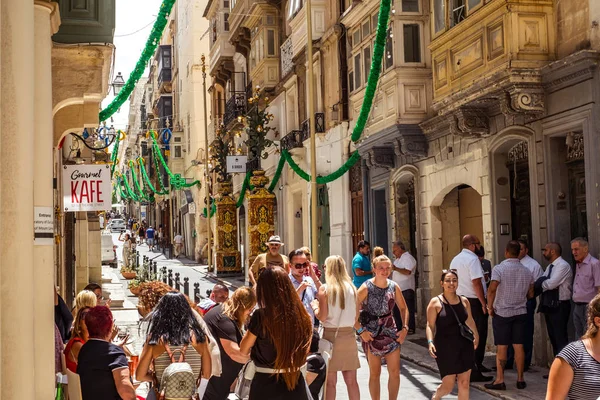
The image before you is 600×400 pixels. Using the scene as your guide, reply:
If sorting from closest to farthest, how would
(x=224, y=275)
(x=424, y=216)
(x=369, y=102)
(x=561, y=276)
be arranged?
(x=561, y=276) < (x=369, y=102) < (x=424, y=216) < (x=224, y=275)

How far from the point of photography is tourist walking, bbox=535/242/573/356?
1215 centimetres

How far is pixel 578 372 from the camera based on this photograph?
524 cm

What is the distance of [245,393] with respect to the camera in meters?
6.65

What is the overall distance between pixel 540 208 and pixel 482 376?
2778 millimetres

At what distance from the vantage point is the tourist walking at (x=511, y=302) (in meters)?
12.0

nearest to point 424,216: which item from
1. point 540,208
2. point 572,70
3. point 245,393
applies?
point 540,208

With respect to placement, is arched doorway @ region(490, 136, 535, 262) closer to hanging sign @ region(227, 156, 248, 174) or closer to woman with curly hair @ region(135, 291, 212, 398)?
woman with curly hair @ region(135, 291, 212, 398)

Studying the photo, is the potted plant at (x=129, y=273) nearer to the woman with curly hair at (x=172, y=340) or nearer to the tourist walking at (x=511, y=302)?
the tourist walking at (x=511, y=302)

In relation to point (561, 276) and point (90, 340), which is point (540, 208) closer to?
point (561, 276)

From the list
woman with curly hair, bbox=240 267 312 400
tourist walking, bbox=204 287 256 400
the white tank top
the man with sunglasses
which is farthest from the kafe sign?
woman with curly hair, bbox=240 267 312 400

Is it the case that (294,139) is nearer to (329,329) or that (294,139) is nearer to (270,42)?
(270,42)

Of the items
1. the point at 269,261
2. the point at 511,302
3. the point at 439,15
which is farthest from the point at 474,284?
the point at 439,15

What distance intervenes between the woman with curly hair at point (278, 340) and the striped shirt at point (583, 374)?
194 cm

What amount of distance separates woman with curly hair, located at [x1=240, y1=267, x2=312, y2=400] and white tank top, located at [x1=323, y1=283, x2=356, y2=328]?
3.04 m
